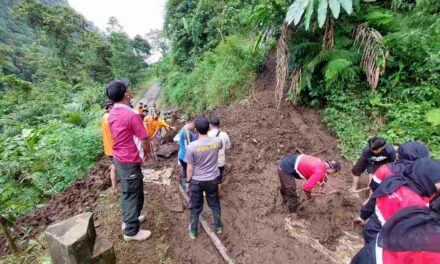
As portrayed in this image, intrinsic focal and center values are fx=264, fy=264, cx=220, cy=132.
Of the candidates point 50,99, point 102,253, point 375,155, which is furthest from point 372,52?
point 50,99

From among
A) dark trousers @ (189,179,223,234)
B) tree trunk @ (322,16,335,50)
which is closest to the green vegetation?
tree trunk @ (322,16,335,50)

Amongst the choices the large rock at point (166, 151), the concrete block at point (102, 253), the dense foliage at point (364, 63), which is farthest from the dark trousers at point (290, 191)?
the large rock at point (166, 151)

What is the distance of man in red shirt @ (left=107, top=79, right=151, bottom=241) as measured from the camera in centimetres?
313

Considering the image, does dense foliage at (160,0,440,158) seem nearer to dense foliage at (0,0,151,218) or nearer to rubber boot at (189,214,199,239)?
rubber boot at (189,214,199,239)

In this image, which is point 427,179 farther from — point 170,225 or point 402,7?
point 402,7

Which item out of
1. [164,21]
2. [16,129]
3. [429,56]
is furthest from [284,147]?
[164,21]

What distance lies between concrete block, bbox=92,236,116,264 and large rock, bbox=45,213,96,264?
0.06 metres

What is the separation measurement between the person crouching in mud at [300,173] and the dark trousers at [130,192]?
2.20m

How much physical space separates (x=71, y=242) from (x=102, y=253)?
38cm

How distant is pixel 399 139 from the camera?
547 cm

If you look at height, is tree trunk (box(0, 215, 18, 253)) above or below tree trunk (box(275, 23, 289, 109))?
below

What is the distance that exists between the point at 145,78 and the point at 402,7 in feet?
101

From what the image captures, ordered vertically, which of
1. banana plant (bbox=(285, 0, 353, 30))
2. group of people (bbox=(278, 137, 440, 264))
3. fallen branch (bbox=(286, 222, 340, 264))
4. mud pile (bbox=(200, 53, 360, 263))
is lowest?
fallen branch (bbox=(286, 222, 340, 264))

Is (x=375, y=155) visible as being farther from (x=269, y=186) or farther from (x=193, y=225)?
(x=193, y=225)
